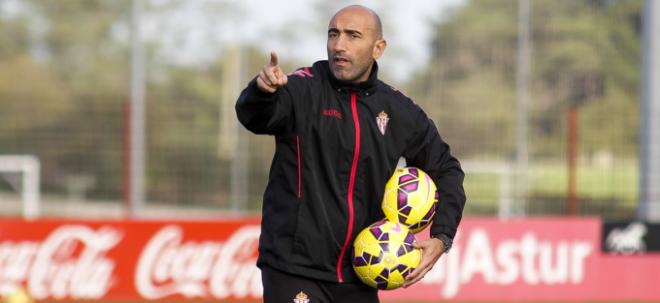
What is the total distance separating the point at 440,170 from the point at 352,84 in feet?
2.18

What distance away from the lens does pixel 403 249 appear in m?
5.09

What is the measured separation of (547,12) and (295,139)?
37.6ft

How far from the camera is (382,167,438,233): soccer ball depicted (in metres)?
5.16

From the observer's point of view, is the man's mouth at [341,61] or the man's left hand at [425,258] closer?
the man's mouth at [341,61]

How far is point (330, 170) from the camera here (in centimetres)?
496

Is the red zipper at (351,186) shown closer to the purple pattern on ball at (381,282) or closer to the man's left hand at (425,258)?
the purple pattern on ball at (381,282)

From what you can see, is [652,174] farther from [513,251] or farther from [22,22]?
[22,22]

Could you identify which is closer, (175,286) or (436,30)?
(175,286)

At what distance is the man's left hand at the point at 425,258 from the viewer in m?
5.09

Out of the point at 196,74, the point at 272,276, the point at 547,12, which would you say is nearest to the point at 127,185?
the point at 196,74

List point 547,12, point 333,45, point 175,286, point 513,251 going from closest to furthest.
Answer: point 333,45 → point 175,286 → point 513,251 → point 547,12

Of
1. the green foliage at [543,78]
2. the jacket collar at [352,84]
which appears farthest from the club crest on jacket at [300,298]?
the green foliage at [543,78]

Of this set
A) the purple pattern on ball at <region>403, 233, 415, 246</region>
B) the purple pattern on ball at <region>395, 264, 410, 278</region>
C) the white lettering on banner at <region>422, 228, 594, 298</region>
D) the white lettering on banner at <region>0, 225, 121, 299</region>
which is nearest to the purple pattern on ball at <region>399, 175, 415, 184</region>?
the purple pattern on ball at <region>403, 233, 415, 246</region>

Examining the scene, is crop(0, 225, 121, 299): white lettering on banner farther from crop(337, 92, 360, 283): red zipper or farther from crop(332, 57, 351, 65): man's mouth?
crop(332, 57, 351, 65): man's mouth
